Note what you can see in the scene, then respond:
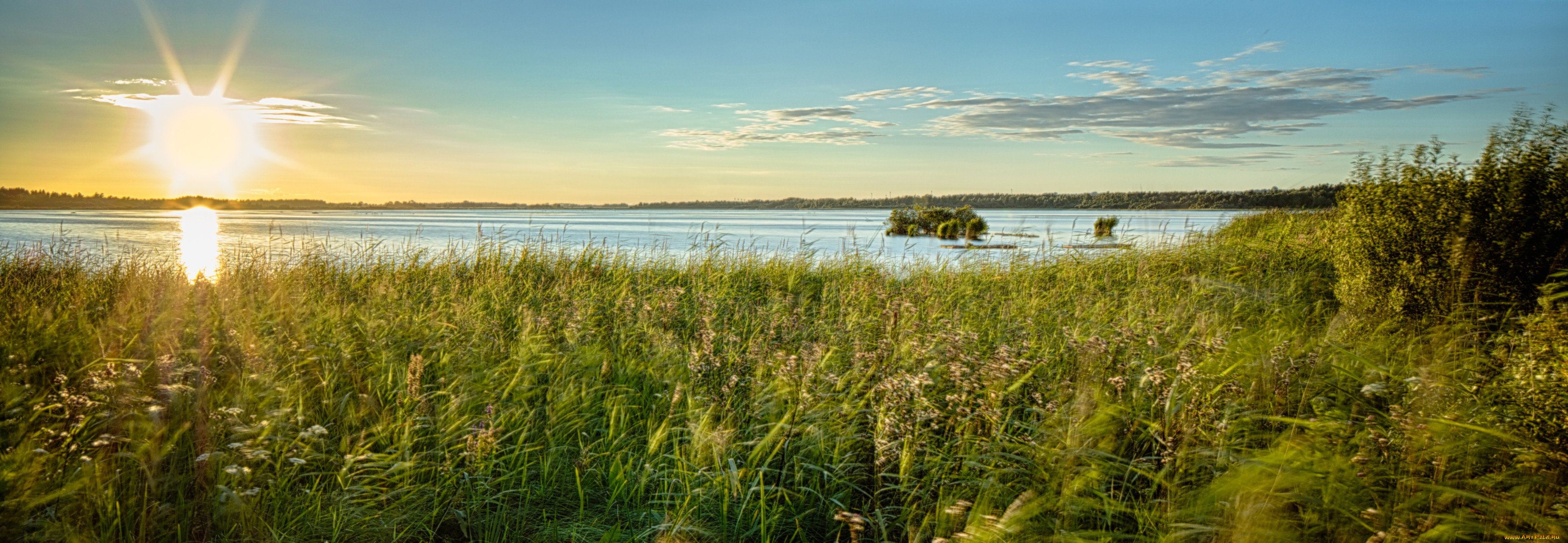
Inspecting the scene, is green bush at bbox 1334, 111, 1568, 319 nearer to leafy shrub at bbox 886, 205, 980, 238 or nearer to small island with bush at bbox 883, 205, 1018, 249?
small island with bush at bbox 883, 205, 1018, 249

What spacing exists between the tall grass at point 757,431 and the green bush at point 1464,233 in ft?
1.34

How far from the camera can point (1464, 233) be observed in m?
5.02

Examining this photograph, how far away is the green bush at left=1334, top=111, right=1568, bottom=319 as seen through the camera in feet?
16.2

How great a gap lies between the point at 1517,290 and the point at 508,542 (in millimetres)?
6683

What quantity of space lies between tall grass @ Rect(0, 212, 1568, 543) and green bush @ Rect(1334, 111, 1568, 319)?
1.34ft

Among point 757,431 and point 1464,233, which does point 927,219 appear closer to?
point 1464,233

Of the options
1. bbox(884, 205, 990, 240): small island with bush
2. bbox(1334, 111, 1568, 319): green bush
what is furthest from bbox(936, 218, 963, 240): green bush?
bbox(1334, 111, 1568, 319): green bush

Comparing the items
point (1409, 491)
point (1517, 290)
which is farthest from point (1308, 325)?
point (1409, 491)

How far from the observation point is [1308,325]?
6641 mm

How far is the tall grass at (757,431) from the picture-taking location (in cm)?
283

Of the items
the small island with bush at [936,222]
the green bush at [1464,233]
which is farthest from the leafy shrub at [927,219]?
the green bush at [1464,233]

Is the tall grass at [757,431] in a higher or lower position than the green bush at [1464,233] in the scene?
lower

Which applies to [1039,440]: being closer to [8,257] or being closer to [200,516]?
[200,516]

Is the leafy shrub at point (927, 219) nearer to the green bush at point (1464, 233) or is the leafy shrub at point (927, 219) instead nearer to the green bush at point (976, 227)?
the green bush at point (976, 227)
